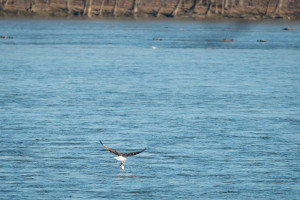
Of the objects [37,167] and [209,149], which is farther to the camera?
[209,149]

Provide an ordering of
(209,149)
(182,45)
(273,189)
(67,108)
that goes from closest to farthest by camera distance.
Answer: (273,189) < (209,149) < (67,108) < (182,45)

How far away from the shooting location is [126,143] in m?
32.6

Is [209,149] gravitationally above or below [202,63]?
above

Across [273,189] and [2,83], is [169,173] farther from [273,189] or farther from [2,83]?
[2,83]

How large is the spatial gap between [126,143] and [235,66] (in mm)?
47010

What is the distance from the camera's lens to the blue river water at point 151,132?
2561cm

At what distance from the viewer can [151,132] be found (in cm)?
3550

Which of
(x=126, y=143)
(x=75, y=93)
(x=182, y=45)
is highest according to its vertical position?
(x=126, y=143)

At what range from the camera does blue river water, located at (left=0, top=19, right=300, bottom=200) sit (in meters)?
25.6

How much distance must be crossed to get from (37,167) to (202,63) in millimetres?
55308

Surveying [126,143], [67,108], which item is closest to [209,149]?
[126,143]

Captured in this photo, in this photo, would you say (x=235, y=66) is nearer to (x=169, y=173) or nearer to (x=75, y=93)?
(x=75, y=93)

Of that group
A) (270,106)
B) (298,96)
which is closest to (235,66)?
(298,96)

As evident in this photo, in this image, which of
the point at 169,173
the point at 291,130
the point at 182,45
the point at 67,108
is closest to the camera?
the point at 169,173
